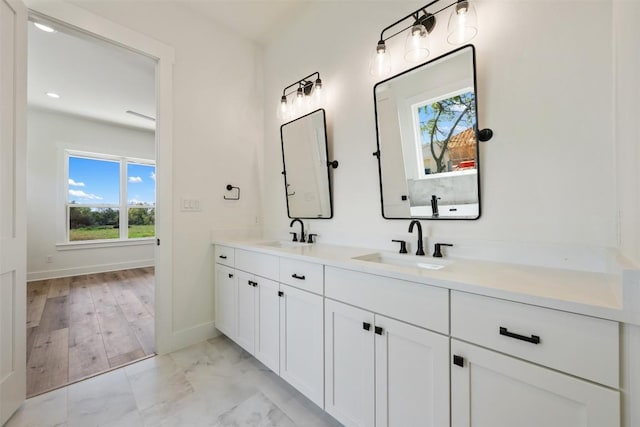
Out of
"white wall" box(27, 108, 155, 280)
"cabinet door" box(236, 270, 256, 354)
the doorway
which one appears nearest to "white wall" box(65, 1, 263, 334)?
the doorway

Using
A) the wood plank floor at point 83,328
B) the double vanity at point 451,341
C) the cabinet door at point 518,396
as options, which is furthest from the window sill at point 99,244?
the cabinet door at point 518,396

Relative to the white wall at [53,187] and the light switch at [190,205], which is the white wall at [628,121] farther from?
the white wall at [53,187]

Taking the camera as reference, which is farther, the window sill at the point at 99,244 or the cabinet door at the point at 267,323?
the window sill at the point at 99,244

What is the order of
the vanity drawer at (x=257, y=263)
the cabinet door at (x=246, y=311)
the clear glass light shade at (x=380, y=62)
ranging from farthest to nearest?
the cabinet door at (x=246, y=311)
the vanity drawer at (x=257, y=263)
the clear glass light shade at (x=380, y=62)

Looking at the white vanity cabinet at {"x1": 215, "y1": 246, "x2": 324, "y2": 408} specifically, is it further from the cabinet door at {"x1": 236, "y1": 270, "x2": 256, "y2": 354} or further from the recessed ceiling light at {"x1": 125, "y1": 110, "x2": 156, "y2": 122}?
the recessed ceiling light at {"x1": 125, "y1": 110, "x2": 156, "y2": 122}

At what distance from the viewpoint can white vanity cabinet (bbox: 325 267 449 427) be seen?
94 centimetres

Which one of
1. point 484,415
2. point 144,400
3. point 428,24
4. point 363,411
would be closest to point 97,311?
point 144,400

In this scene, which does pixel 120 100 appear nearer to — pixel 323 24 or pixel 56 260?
pixel 56 260

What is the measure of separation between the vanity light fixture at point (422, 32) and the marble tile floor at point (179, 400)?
211 centimetres

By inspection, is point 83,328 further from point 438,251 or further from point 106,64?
point 438,251

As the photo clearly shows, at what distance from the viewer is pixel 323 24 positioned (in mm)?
2061

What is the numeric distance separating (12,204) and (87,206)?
14.0 feet

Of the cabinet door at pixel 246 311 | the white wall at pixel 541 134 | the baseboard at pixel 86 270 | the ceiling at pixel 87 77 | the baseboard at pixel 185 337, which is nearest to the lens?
the white wall at pixel 541 134

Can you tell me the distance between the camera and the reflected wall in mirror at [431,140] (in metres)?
1.32
